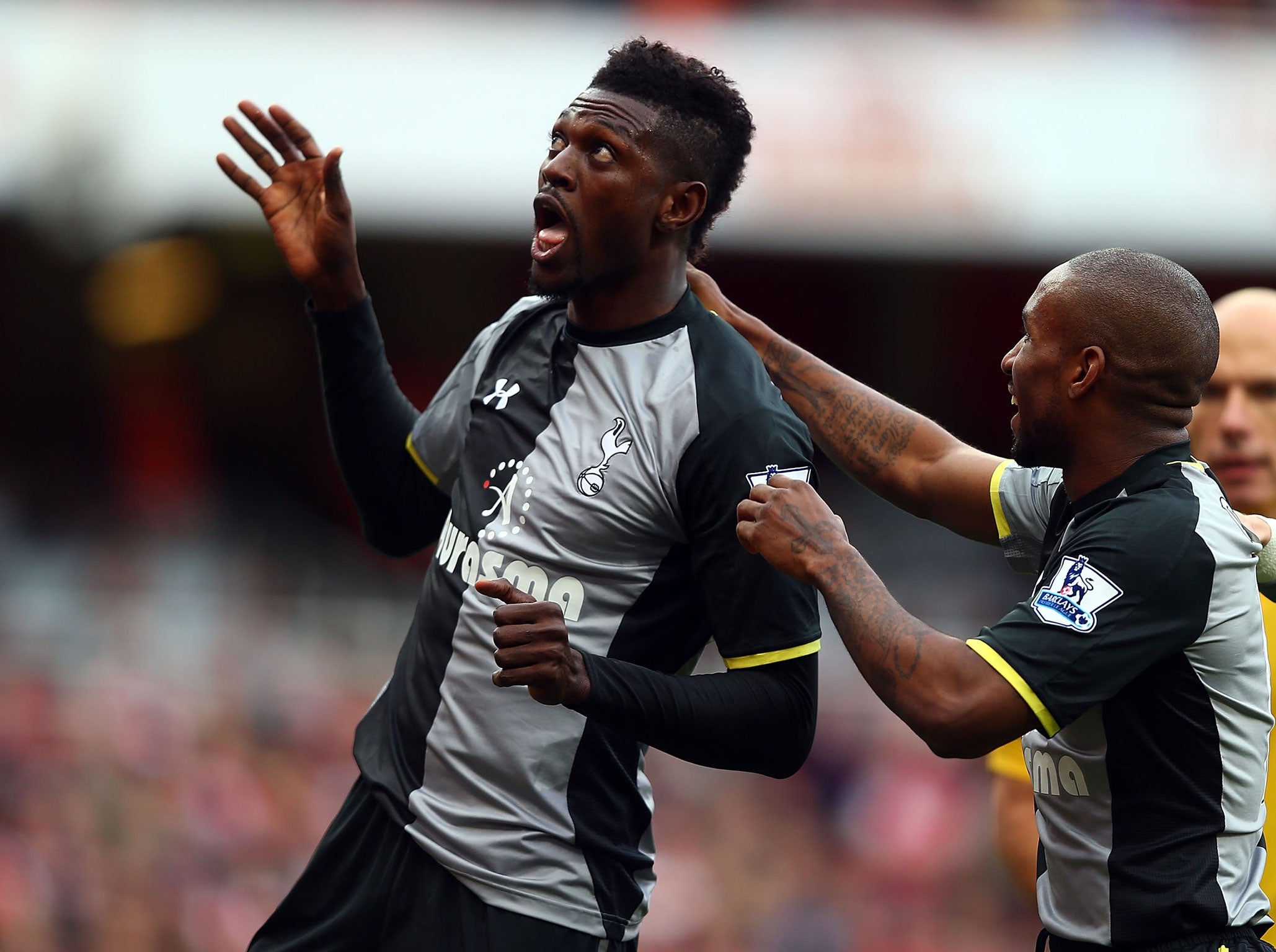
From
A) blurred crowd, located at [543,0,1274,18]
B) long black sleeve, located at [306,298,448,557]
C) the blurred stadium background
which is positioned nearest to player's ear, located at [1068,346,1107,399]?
long black sleeve, located at [306,298,448,557]

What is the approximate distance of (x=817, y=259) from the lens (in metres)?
12.5

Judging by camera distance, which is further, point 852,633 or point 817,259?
point 817,259

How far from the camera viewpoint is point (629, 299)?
2.90 m

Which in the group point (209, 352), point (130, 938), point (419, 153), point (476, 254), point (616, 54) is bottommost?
point (130, 938)

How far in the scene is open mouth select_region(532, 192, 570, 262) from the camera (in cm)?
282

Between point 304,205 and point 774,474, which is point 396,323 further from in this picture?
point 774,474

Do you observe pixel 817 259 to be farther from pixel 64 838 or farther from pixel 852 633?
pixel 852 633

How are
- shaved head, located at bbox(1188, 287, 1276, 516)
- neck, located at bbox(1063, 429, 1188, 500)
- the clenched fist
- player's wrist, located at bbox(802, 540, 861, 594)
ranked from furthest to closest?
shaved head, located at bbox(1188, 287, 1276, 516), neck, located at bbox(1063, 429, 1188, 500), player's wrist, located at bbox(802, 540, 861, 594), the clenched fist

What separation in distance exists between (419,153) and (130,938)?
6.19 m

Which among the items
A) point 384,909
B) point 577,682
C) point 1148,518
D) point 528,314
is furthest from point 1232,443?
point 384,909

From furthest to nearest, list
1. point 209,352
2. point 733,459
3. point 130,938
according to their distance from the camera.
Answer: point 209,352 → point 130,938 → point 733,459

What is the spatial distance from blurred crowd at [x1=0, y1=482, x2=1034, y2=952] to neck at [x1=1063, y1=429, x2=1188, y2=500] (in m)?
5.71

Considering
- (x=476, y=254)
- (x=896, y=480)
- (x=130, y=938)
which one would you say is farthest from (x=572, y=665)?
(x=476, y=254)

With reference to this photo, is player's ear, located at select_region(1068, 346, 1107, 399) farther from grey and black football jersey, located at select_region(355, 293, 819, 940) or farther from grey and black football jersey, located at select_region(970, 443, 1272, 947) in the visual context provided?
grey and black football jersey, located at select_region(355, 293, 819, 940)
